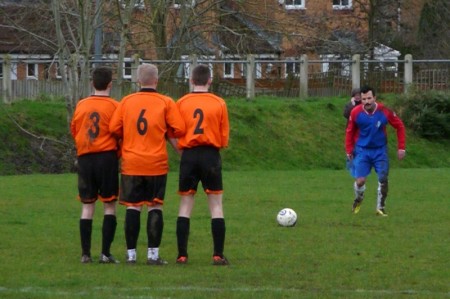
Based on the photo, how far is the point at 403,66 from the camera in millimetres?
36625

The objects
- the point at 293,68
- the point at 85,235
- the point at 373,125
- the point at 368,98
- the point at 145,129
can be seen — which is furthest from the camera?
the point at 293,68

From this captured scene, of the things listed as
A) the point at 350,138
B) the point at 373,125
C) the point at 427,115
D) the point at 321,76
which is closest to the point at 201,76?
the point at 373,125

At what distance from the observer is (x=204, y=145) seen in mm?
10766

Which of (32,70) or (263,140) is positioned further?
(32,70)

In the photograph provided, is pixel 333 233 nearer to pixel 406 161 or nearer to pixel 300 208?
pixel 300 208

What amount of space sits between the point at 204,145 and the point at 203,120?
0.27 meters

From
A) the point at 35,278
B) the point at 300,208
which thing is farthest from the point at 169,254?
the point at 300,208

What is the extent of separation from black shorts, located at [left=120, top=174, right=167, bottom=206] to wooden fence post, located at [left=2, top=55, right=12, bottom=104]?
20.5 meters

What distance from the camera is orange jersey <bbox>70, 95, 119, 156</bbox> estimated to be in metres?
10.8

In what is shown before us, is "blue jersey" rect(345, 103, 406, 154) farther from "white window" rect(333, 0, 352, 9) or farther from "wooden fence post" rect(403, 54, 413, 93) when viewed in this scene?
"white window" rect(333, 0, 352, 9)

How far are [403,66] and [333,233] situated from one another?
77.4ft

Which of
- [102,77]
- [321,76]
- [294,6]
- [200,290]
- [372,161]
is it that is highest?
[294,6]

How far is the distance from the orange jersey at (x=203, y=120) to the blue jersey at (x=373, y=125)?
208 inches

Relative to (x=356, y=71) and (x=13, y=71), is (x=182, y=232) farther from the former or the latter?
(x=356, y=71)
